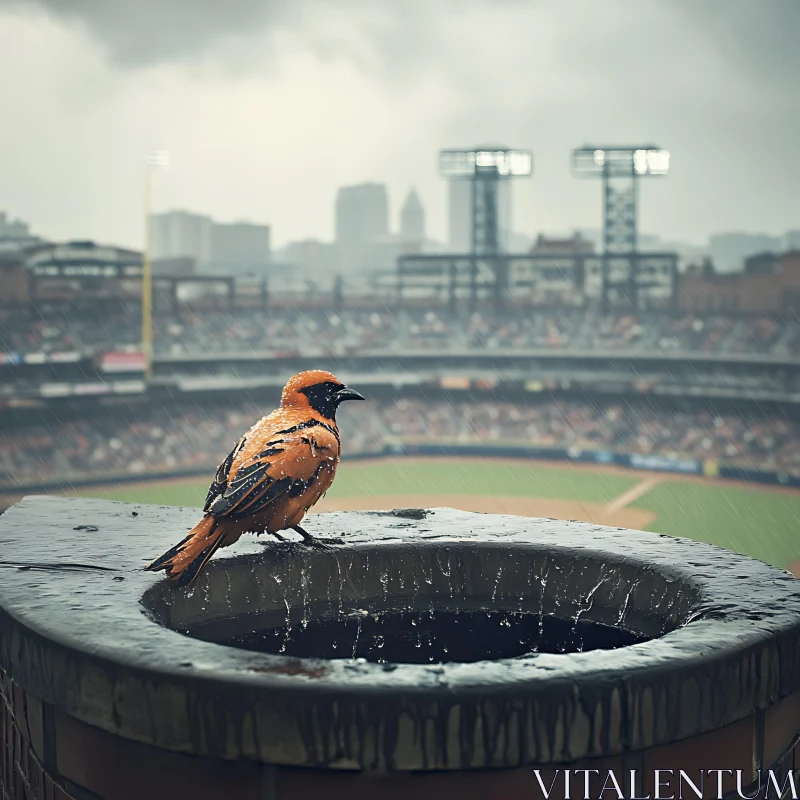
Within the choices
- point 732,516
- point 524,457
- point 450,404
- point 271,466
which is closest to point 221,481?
point 271,466

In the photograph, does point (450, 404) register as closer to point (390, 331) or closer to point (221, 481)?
point (390, 331)

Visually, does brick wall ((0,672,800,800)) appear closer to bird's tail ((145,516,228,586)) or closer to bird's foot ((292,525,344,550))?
bird's tail ((145,516,228,586))

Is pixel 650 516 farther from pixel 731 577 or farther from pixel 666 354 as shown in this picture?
pixel 731 577

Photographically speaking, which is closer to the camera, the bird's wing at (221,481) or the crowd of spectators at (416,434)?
the bird's wing at (221,481)

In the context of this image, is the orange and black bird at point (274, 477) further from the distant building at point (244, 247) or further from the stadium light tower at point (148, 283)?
the distant building at point (244, 247)

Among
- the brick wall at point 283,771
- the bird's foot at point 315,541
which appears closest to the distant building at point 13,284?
the bird's foot at point 315,541

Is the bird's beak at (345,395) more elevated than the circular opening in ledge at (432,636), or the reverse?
the bird's beak at (345,395)
